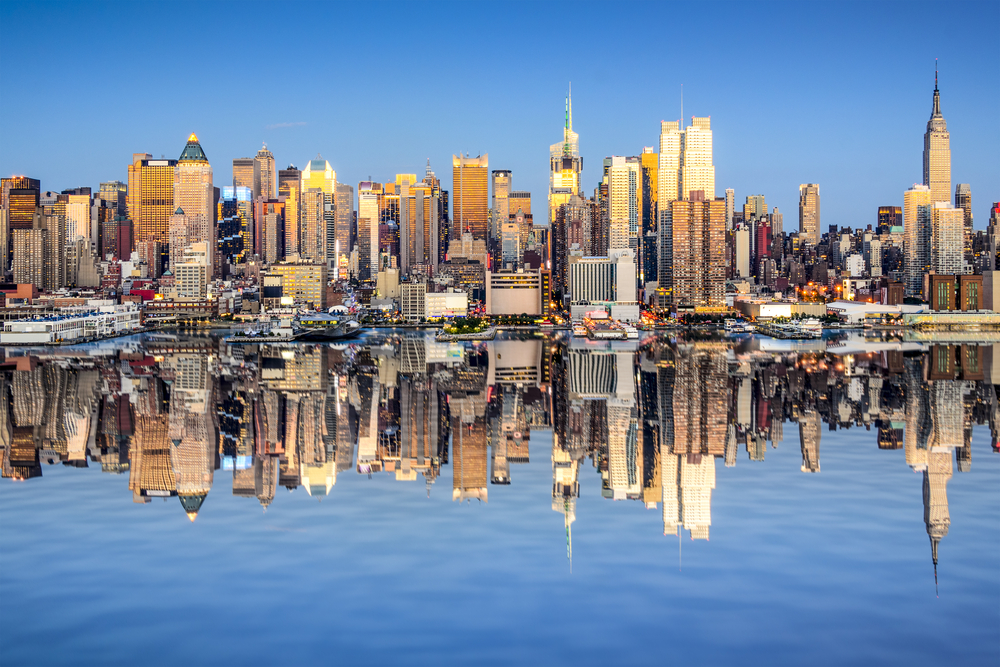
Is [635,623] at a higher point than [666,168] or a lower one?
lower

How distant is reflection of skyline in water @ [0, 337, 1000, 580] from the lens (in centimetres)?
1565

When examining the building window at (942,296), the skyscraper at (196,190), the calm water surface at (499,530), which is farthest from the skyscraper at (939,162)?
the calm water surface at (499,530)

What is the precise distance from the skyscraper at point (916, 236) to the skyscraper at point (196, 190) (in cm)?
10001

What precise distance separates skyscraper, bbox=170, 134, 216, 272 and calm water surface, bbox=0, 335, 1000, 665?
13255cm

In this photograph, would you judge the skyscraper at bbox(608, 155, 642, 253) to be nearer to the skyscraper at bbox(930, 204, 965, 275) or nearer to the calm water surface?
the skyscraper at bbox(930, 204, 965, 275)

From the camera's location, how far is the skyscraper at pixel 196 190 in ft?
507

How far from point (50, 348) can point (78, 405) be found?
34.8 meters

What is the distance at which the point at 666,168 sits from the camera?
14938 centimetres

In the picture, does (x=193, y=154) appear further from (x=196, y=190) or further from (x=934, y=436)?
(x=934, y=436)

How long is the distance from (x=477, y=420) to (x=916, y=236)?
425ft

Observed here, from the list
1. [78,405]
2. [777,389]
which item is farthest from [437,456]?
[777,389]

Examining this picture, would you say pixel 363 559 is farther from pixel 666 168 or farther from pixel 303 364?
pixel 666 168

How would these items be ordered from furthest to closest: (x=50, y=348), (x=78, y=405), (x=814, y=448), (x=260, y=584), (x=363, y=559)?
(x=50, y=348), (x=78, y=405), (x=814, y=448), (x=363, y=559), (x=260, y=584)

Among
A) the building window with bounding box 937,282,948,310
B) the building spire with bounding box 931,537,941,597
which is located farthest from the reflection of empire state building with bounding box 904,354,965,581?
the building window with bounding box 937,282,948,310
